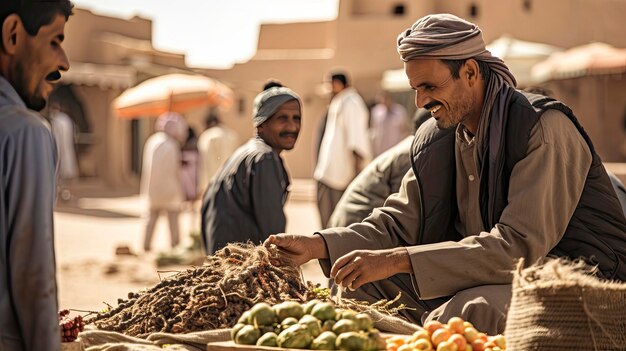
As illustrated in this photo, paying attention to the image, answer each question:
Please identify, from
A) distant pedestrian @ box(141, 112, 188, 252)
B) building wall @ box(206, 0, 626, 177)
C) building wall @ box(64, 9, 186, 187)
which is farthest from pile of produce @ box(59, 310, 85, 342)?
building wall @ box(206, 0, 626, 177)

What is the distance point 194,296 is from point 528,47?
18655 millimetres

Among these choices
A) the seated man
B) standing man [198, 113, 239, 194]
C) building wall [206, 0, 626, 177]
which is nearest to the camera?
the seated man

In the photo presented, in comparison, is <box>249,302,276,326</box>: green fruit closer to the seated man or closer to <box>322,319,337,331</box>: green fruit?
<box>322,319,337,331</box>: green fruit

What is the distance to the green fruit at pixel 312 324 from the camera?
373cm

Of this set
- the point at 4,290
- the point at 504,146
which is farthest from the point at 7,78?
the point at 504,146

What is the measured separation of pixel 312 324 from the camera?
3746 millimetres

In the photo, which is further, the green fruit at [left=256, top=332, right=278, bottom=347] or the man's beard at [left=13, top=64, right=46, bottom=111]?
the green fruit at [left=256, top=332, right=278, bottom=347]

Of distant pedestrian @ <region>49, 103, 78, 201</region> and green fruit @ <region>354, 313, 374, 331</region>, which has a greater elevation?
green fruit @ <region>354, 313, 374, 331</region>

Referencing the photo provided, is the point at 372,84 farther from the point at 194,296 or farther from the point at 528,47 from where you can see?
the point at 194,296

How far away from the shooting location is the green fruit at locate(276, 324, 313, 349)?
3707mm

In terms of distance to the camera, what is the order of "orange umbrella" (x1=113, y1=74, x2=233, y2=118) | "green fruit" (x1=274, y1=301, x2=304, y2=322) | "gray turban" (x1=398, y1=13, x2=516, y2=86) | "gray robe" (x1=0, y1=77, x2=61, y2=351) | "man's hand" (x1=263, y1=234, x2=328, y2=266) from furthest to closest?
"orange umbrella" (x1=113, y1=74, x2=233, y2=118), "man's hand" (x1=263, y1=234, x2=328, y2=266), "gray turban" (x1=398, y1=13, x2=516, y2=86), "green fruit" (x1=274, y1=301, x2=304, y2=322), "gray robe" (x1=0, y1=77, x2=61, y2=351)

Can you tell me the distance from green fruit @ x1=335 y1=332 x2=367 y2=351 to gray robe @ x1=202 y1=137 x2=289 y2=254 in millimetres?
3122

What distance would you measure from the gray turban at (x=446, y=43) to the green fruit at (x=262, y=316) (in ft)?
4.54

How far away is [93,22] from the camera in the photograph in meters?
30.0
